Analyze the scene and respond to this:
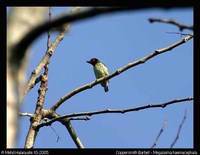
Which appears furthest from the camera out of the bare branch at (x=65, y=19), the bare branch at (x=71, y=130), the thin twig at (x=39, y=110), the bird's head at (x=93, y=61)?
the bird's head at (x=93, y=61)

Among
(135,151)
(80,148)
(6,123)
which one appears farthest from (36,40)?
(80,148)

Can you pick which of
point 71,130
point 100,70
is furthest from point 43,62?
point 100,70

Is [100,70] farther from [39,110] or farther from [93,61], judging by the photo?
[39,110]

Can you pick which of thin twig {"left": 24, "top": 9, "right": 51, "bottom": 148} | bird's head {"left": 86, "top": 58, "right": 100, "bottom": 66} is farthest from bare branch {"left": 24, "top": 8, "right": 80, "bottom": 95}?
bird's head {"left": 86, "top": 58, "right": 100, "bottom": 66}

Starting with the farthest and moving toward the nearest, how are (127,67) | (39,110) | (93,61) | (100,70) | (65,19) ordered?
1. (93,61)
2. (100,70)
3. (39,110)
4. (127,67)
5. (65,19)

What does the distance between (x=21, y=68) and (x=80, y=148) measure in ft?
9.10

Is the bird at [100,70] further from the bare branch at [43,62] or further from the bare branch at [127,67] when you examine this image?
the bare branch at [127,67]

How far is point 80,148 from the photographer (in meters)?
4.20

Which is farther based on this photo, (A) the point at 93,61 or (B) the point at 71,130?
(A) the point at 93,61

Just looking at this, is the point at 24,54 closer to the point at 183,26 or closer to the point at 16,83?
the point at 16,83

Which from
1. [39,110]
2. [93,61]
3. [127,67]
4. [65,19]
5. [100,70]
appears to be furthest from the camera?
[93,61]

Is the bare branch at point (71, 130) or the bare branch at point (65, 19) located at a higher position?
the bare branch at point (65, 19)

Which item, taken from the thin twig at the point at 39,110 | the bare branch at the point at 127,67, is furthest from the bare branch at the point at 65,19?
the thin twig at the point at 39,110

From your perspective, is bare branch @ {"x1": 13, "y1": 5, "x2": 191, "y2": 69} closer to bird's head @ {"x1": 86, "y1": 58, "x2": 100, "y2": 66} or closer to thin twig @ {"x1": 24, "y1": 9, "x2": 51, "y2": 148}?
thin twig @ {"x1": 24, "y1": 9, "x2": 51, "y2": 148}
